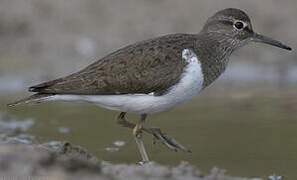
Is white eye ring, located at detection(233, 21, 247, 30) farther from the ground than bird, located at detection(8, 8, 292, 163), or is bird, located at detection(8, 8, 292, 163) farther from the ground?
white eye ring, located at detection(233, 21, 247, 30)

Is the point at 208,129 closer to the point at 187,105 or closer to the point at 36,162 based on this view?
the point at 187,105

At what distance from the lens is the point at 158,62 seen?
723 cm

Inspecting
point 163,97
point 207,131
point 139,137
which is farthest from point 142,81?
point 207,131

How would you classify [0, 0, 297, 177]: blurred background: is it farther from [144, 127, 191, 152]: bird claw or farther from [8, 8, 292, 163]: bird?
[8, 8, 292, 163]: bird

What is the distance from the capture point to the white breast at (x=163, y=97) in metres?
7.05

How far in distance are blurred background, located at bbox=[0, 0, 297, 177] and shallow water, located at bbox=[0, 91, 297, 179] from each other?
2cm

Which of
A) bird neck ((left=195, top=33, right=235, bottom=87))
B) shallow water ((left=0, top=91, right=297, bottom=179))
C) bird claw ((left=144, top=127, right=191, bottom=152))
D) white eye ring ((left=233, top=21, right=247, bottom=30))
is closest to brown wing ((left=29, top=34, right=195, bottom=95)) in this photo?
bird neck ((left=195, top=33, right=235, bottom=87))

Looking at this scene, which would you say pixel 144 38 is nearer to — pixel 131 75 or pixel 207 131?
pixel 207 131

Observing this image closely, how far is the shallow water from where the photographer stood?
23.9 feet

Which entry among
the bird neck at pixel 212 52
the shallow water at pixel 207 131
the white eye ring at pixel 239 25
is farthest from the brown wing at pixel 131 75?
the white eye ring at pixel 239 25

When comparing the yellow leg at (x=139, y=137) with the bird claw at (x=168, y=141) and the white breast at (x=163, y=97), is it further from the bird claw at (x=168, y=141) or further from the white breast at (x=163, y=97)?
the white breast at (x=163, y=97)

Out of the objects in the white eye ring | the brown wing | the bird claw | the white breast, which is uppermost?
the white eye ring

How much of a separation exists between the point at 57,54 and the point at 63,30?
664mm

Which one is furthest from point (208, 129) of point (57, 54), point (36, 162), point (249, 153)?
point (57, 54)
